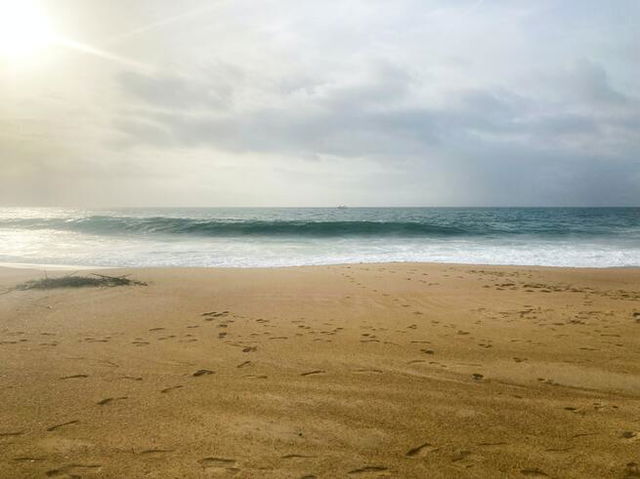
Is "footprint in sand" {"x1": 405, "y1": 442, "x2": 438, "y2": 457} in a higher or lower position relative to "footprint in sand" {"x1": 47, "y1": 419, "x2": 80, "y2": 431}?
lower

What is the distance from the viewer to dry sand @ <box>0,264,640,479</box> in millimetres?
2547

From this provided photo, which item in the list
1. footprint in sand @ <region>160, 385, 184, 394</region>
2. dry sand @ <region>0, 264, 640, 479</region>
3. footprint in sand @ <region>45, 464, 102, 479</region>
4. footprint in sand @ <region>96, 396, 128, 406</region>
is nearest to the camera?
footprint in sand @ <region>45, 464, 102, 479</region>

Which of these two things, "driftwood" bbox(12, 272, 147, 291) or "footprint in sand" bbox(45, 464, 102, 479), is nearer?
"footprint in sand" bbox(45, 464, 102, 479)

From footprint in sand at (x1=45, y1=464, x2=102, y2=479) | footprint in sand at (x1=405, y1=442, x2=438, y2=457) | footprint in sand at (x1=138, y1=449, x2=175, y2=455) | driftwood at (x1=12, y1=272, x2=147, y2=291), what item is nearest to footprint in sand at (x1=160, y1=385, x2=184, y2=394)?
footprint in sand at (x1=138, y1=449, x2=175, y2=455)

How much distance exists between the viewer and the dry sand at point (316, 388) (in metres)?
2.55

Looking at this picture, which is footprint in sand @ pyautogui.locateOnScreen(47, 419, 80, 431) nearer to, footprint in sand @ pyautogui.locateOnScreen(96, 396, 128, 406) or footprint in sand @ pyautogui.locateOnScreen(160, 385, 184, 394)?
footprint in sand @ pyautogui.locateOnScreen(96, 396, 128, 406)

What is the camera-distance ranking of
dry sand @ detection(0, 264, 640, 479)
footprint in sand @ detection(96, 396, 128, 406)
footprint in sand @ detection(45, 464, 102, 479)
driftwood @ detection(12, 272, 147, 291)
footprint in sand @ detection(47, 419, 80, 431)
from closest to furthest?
footprint in sand @ detection(45, 464, 102, 479) < dry sand @ detection(0, 264, 640, 479) < footprint in sand @ detection(47, 419, 80, 431) < footprint in sand @ detection(96, 396, 128, 406) < driftwood @ detection(12, 272, 147, 291)

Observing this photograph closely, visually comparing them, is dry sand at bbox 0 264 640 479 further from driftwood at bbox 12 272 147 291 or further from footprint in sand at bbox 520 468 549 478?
driftwood at bbox 12 272 147 291

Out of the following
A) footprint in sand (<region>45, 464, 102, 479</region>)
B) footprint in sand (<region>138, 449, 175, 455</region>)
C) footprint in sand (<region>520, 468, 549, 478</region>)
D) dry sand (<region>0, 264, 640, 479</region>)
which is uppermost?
dry sand (<region>0, 264, 640, 479</region>)

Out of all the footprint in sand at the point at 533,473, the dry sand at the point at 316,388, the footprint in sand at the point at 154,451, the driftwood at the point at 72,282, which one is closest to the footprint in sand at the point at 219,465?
the dry sand at the point at 316,388

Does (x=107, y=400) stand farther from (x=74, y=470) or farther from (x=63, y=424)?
(x=74, y=470)

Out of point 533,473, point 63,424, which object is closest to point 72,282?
point 63,424

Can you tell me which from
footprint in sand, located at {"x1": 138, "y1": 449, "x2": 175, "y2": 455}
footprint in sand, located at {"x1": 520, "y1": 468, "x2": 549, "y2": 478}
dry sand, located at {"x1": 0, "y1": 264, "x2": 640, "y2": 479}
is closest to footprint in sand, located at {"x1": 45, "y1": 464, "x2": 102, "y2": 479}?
dry sand, located at {"x1": 0, "y1": 264, "x2": 640, "y2": 479}

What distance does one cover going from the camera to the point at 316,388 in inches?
142
